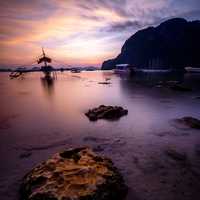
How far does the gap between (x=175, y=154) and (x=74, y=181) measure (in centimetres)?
618

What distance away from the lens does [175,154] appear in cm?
925

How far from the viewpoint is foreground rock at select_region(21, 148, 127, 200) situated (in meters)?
5.21

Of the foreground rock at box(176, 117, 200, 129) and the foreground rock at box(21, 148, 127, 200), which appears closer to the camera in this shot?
the foreground rock at box(21, 148, 127, 200)

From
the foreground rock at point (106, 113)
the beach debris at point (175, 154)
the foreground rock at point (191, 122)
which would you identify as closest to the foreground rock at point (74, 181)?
the beach debris at point (175, 154)

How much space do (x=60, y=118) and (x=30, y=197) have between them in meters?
12.7

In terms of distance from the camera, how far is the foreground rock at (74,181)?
521 cm

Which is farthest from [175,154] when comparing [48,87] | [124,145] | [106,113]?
[48,87]

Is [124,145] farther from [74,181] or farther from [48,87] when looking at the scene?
[48,87]

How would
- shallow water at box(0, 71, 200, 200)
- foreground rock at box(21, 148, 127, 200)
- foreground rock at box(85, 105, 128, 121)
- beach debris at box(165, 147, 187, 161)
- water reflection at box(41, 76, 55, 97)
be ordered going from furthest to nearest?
water reflection at box(41, 76, 55, 97), foreground rock at box(85, 105, 128, 121), beach debris at box(165, 147, 187, 161), shallow water at box(0, 71, 200, 200), foreground rock at box(21, 148, 127, 200)

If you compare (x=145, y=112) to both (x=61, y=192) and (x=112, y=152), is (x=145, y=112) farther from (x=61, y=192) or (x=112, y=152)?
(x=61, y=192)

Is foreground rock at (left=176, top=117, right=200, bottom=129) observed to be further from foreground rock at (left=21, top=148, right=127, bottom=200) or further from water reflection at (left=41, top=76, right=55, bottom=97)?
water reflection at (left=41, top=76, right=55, bottom=97)

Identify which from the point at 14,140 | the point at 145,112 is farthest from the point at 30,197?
the point at 145,112

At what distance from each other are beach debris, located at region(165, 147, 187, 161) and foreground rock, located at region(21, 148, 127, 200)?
3866 millimetres

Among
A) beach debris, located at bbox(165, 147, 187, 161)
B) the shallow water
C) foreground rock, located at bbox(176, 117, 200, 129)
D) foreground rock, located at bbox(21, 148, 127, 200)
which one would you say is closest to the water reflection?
the shallow water
